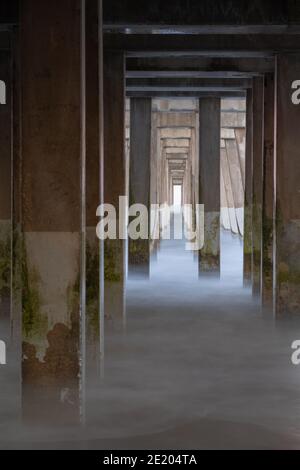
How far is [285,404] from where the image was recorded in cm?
625

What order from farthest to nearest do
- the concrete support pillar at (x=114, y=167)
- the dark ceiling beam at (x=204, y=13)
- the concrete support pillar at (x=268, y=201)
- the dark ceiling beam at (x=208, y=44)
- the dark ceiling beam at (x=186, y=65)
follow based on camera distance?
the dark ceiling beam at (x=186, y=65)
the concrete support pillar at (x=268, y=201)
the dark ceiling beam at (x=208, y=44)
the concrete support pillar at (x=114, y=167)
the dark ceiling beam at (x=204, y=13)

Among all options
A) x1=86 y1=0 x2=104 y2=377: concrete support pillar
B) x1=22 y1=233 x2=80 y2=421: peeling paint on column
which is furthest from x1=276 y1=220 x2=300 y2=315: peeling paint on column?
x1=22 y1=233 x2=80 y2=421: peeling paint on column

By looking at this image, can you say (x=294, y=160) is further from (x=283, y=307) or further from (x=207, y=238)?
(x=207, y=238)

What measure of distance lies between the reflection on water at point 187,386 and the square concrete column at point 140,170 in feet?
11.0

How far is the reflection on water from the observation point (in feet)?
17.4

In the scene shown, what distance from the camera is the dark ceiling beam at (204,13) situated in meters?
9.12

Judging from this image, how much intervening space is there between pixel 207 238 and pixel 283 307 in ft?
16.6

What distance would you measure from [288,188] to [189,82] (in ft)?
14.7

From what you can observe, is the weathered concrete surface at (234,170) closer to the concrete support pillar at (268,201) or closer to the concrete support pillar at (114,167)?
the concrete support pillar at (268,201)

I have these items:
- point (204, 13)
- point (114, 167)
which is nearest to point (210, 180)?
point (114, 167)

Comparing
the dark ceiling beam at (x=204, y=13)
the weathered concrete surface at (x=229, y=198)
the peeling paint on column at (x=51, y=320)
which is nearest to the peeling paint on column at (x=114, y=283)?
the dark ceiling beam at (x=204, y=13)

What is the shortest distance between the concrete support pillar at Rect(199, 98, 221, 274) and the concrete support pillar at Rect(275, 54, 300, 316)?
16.1ft

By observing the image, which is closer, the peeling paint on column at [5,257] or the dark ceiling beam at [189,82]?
the peeling paint on column at [5,257]

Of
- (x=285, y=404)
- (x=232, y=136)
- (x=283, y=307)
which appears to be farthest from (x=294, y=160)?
(x=232, y=136)
